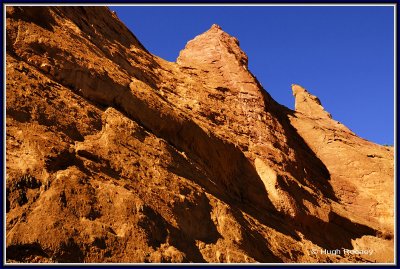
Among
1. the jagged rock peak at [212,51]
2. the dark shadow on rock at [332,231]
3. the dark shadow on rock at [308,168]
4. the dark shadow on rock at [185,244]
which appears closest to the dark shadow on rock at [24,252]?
the dark shadow on rock at [185,244]

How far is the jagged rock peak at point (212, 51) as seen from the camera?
2734 cm

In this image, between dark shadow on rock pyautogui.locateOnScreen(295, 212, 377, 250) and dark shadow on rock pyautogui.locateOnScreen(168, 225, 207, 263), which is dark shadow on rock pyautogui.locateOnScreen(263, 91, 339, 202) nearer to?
dark shadow on rock pyautogui.locateOnScreen(295, 212, 377, 250)

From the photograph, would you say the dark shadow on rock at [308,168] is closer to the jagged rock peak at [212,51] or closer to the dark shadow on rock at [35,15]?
the jagged rock peak at [212,51]

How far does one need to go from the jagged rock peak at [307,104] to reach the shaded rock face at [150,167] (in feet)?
41.8

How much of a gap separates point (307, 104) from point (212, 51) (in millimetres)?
16124

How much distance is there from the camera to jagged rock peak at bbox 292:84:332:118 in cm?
4006

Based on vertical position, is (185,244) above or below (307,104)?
below

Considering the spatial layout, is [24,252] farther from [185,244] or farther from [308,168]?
[308,168]

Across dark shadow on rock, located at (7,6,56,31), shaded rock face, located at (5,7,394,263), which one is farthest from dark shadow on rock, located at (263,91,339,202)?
dark shadow on rock, located at (7,6,56,31)

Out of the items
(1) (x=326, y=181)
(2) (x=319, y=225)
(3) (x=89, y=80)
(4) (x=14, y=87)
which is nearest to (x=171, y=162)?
(3) (x=89, y=80)

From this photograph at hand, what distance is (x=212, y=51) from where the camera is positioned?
28406 mm

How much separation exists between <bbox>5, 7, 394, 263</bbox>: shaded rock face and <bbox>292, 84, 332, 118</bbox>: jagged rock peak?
12.8 meters

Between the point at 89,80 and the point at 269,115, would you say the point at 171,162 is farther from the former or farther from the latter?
the point at 269,115

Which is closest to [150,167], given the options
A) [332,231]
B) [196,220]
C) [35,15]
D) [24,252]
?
[196,220]
